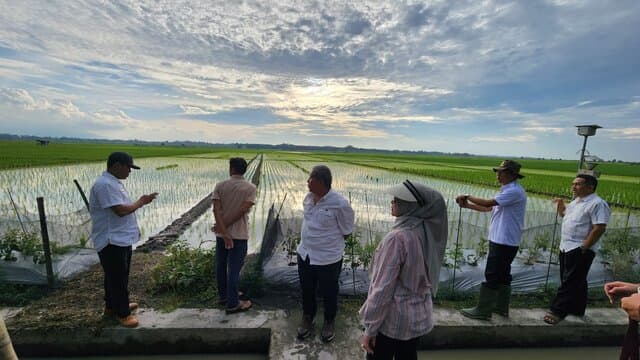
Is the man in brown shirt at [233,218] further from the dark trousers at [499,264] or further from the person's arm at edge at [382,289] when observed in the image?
the dark trousers at [499,264]

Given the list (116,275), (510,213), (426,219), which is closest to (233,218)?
(116,275)

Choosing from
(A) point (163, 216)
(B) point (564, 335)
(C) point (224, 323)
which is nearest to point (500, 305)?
(B) point (564, 335)

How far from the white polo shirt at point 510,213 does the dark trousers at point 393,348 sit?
6.29 feet

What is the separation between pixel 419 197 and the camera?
1.73 meters

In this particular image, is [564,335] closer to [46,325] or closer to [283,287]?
[283,287]

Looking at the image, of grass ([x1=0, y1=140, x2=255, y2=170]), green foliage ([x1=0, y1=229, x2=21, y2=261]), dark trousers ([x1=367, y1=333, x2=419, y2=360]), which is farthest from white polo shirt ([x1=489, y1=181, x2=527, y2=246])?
grass ([x1=0, y1=140, x2=255, y2=170])

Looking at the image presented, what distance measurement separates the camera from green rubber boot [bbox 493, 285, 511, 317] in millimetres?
3430

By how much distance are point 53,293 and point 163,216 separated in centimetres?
498

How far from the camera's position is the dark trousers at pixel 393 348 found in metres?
1.93

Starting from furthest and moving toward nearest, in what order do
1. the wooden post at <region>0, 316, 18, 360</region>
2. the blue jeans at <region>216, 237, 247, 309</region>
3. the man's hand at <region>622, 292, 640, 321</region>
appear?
the blue jeans at <region>216, 237, 247, 309</region>
the man's hand at <region>622, 292, 640, 321</region>
the wooden post at <region>0, 316, 18, 360</region>

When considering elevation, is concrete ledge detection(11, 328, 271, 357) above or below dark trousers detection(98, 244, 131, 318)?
below

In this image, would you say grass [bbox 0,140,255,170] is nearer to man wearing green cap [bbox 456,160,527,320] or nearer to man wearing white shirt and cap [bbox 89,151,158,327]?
man wearing white shirt and cap [bbox 89,151,158,327]

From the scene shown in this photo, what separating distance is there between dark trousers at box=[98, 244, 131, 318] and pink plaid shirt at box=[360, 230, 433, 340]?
249cm

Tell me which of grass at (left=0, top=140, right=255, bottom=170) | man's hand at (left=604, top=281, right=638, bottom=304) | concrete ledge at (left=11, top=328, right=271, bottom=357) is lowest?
concrete ledge at (left=11, top=328, right=271, bottom=357)
